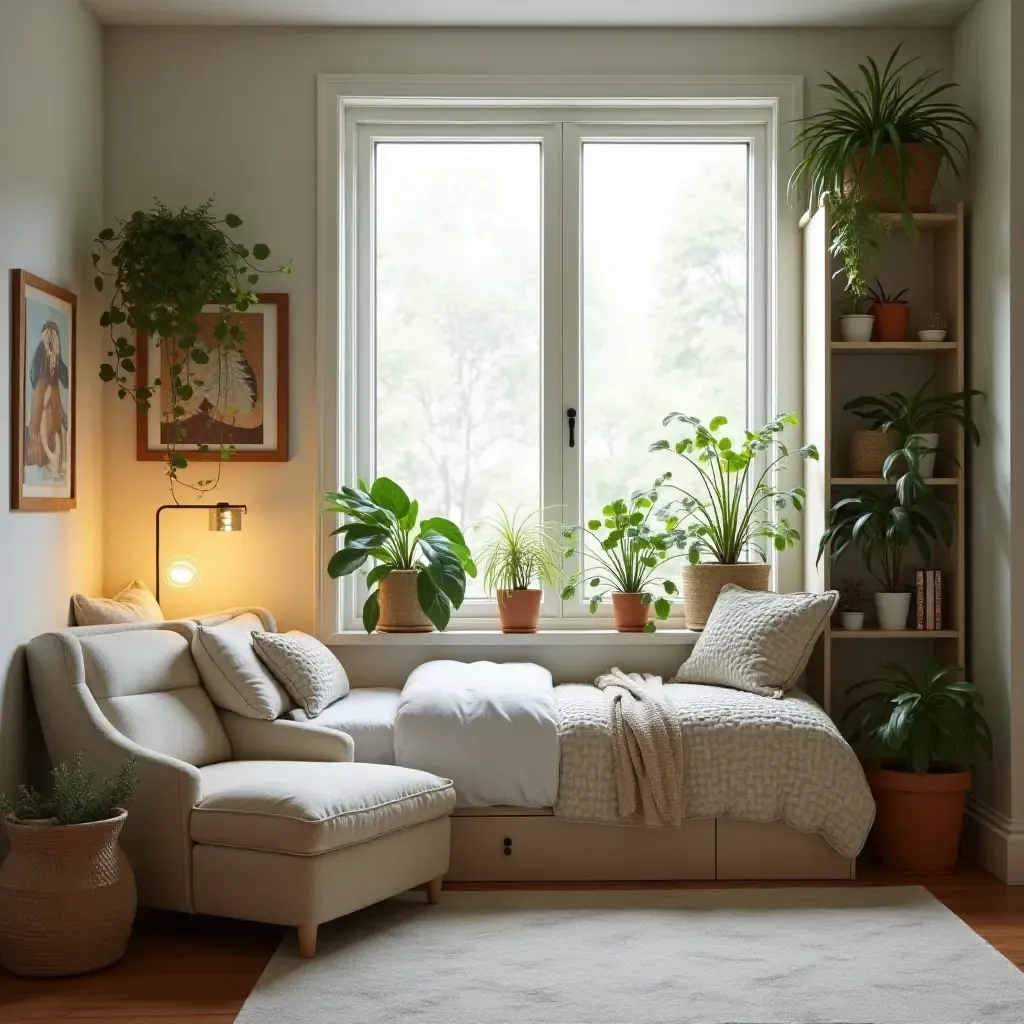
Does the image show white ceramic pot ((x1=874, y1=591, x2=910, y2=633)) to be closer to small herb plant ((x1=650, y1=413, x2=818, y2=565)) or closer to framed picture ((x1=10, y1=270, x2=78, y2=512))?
small herb plant ((x1=650, y1=413, x2=818, y2=565))

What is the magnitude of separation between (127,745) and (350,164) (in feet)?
7.55

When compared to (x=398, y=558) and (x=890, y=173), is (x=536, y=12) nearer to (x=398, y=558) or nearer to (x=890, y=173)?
(x=890, y=173)

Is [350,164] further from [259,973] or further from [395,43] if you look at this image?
[259,973]

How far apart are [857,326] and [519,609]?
4.98 feet

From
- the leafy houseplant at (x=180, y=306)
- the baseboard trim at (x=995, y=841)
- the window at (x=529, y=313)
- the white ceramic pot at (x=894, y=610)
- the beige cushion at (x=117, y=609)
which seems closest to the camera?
the baseboard trim at (x=995, y=841)

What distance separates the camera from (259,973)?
2.94 metres

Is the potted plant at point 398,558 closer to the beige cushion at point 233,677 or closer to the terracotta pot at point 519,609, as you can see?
the terracotta pot at point 519,609

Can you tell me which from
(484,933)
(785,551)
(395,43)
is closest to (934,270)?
(785,551)

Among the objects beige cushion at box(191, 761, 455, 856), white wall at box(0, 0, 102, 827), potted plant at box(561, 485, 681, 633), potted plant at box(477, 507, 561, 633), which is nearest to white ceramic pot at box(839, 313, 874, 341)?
potted plant at box(561, 485, 681, 633)

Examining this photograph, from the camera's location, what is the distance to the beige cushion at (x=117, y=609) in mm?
3834

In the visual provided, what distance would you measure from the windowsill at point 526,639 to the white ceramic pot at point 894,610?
63 centimetres

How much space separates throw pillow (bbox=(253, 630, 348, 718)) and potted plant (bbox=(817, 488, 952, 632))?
169 centimetres

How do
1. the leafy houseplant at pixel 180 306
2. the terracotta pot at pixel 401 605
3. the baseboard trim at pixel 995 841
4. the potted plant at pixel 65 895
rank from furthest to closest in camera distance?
the terracotta pot at pixel 401 605, the leafy houseplant at pixel 180 306, the baseboard trim at pixel 995 841, the potted plant at pixel 65 895

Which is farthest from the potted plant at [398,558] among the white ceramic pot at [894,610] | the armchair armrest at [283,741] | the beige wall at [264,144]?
the white ceramic pot at [894,610]
